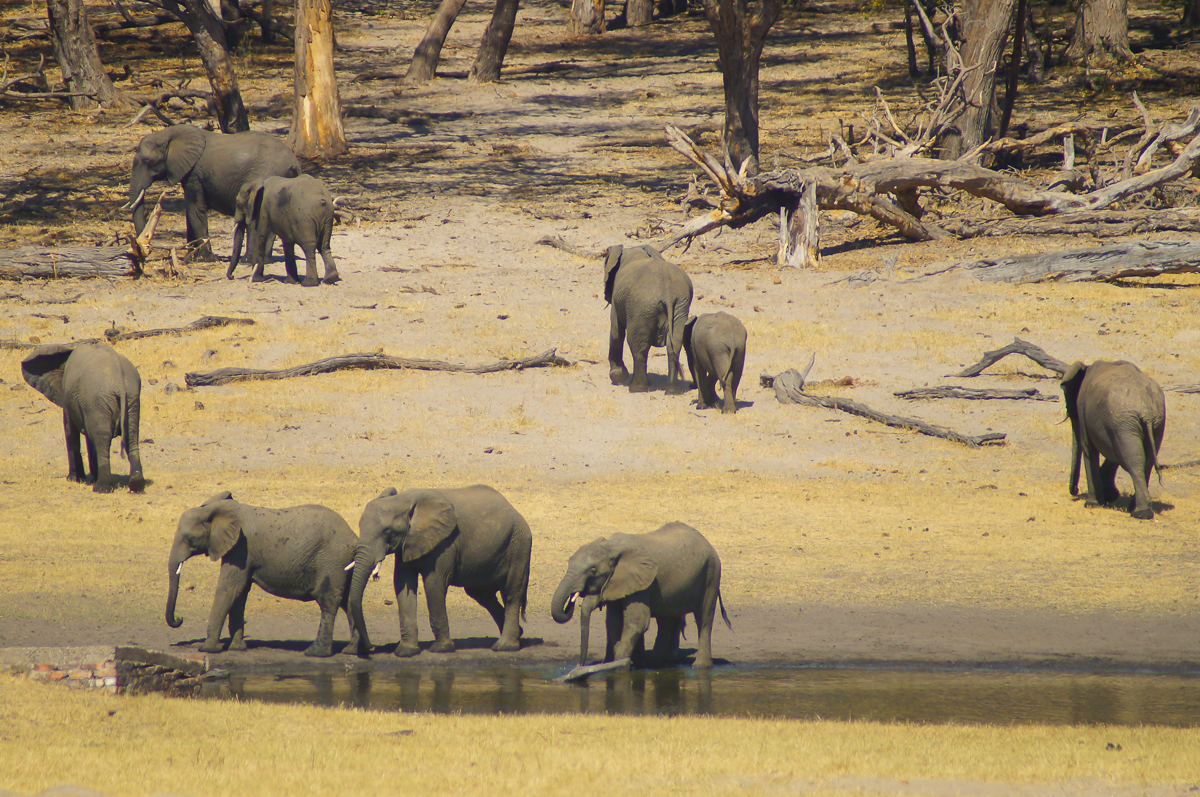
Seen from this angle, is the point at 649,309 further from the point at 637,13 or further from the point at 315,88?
the point at 637,13

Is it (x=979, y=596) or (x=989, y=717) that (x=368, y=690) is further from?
(x=979, y=596)

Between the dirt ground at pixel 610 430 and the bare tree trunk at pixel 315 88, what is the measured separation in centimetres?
73

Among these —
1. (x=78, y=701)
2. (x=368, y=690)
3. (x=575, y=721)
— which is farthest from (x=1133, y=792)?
(x=78, y=701)

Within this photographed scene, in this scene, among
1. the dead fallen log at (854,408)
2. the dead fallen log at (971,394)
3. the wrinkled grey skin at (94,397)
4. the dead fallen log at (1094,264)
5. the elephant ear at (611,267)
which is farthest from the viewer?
the dead fallen log at (1094,264)

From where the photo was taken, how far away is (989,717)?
7562mm

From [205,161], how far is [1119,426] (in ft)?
46.3

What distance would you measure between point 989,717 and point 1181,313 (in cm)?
1160

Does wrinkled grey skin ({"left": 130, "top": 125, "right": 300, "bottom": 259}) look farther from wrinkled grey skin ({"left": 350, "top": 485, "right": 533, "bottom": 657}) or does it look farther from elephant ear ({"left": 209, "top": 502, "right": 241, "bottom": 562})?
wrinkled grey skin ({"left": 350, "top": 485, "right": 533, "bottom": 657})

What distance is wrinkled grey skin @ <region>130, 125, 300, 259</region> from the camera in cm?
1911

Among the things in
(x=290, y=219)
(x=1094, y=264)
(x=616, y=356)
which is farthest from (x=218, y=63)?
(x=1094, y=264)

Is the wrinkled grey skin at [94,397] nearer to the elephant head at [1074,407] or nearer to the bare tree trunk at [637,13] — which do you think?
the elephant head at [1074,407]

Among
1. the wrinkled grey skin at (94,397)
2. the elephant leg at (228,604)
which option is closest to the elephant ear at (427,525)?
the elephant leg at (228,604)

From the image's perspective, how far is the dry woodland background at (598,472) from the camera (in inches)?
253

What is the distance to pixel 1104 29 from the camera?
33.1 m
